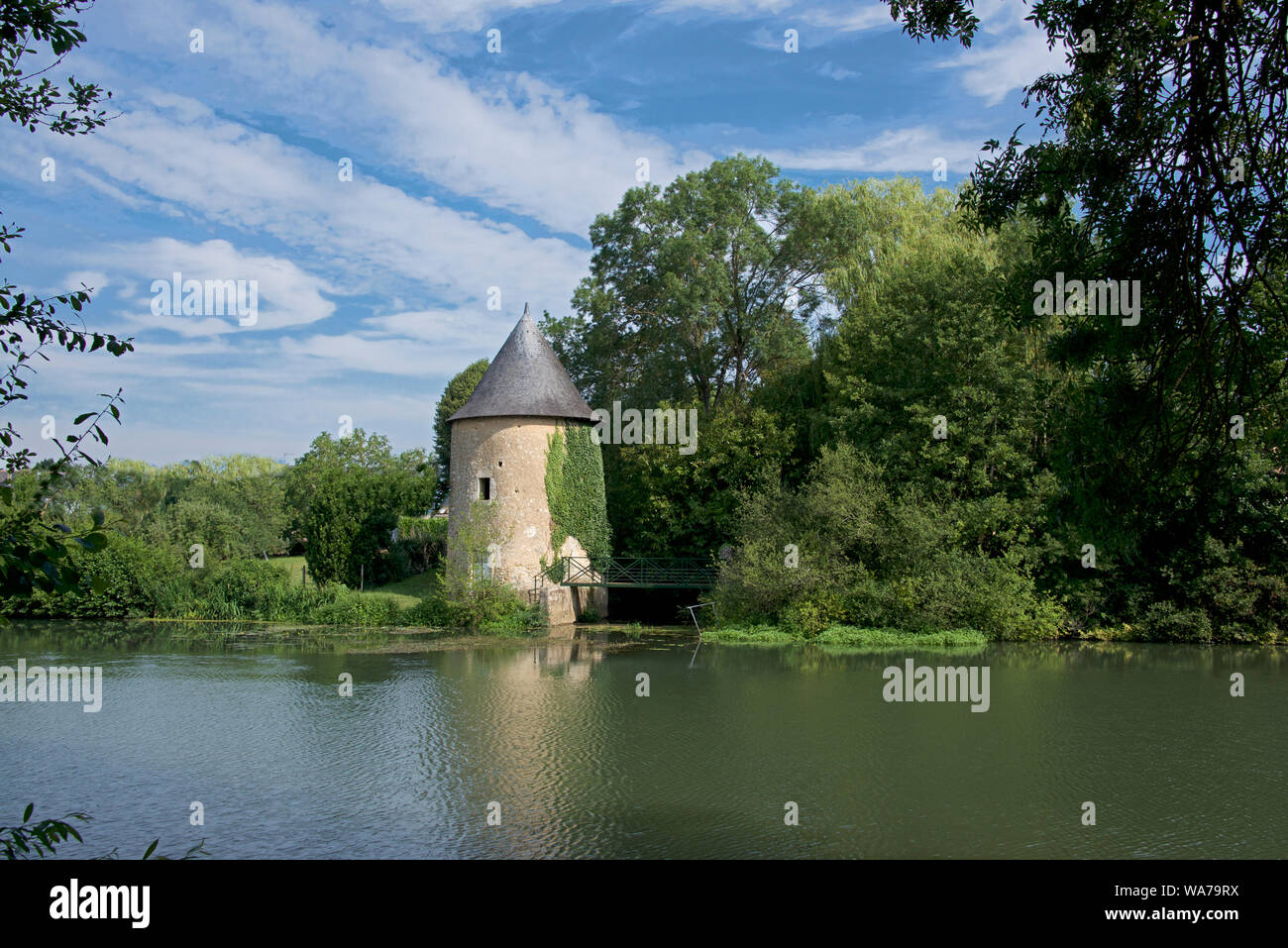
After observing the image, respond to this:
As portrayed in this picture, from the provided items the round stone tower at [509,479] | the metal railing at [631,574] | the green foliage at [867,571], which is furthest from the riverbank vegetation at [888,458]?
the round stone tower at [509,479]

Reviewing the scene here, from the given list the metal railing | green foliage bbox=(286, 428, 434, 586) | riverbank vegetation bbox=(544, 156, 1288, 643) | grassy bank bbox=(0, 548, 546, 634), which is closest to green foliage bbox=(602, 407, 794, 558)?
riverbank vegetation bbox=(544, 156, 1288, 643)

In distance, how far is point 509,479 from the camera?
23.8m

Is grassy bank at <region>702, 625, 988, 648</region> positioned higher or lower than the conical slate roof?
lower

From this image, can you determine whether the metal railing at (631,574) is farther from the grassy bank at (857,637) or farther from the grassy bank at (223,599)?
the grassy bank at (223,599)

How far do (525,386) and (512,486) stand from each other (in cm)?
279

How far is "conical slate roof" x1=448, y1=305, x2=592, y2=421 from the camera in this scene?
24031 mm

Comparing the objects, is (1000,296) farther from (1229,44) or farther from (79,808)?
(79,808)

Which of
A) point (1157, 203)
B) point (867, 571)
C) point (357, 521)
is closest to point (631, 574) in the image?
point (867, 571)

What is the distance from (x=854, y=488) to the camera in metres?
20.8

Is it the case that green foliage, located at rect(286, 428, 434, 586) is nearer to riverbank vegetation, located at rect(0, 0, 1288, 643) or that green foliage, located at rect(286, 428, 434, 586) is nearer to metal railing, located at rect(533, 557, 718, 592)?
riverbank vegetation, located at rect(0, 0, 1288, 643)

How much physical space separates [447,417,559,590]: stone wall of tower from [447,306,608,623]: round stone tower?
1.0 inches

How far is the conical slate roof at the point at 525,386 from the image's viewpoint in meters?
24.0

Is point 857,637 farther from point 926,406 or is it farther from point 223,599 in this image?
point 223,599

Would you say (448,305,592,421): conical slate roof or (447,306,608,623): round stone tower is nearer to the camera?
(447,306,608,623): round stone tower
